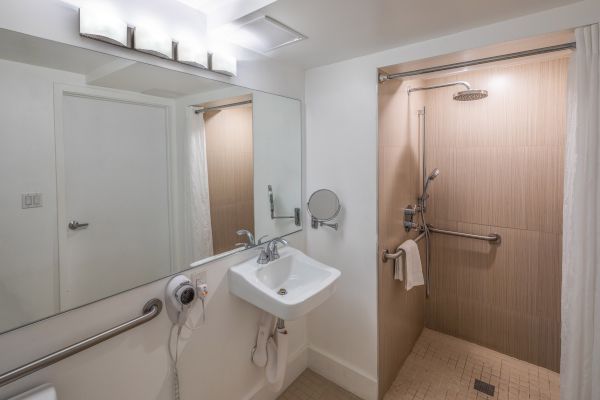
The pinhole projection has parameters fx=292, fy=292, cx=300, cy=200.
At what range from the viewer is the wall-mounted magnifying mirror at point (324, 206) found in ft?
6.69

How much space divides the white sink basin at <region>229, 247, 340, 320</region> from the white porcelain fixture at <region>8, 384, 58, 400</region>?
0.84 m

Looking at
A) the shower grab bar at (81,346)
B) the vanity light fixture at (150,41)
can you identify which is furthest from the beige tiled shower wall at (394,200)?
the shower grab bar at (81,346)

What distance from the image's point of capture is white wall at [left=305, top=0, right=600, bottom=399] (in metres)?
1.90

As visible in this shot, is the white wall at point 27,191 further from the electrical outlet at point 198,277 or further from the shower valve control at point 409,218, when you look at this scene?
the shower valve control at point 409,218

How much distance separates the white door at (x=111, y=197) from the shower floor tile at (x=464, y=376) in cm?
194

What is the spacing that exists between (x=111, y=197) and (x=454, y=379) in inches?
101

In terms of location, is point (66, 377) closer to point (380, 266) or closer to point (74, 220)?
point (74, 220)

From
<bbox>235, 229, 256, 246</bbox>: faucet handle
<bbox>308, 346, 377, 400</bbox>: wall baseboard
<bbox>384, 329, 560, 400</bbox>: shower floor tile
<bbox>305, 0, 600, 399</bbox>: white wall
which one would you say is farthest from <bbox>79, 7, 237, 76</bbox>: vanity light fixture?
<bbox>384, 329, 560, 400</bbox>: shower floor tile

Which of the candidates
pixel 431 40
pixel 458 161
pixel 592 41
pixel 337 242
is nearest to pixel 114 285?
pixel 337 242

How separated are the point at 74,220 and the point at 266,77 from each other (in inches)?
52.9

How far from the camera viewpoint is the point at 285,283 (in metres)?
1.91

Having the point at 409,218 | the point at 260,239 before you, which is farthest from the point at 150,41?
the point at 409,218

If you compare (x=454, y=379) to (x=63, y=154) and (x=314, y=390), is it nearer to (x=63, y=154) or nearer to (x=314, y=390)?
(x=314, y=390)

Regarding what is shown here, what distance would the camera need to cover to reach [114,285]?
120cm
